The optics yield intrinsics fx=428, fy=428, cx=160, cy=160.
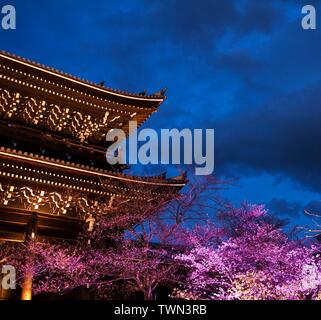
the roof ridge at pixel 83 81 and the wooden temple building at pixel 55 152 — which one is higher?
the roof ridge at pixel 83 81

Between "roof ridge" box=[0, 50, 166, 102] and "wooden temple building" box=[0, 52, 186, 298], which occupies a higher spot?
"roof ridge" box=[0, 50, 166, 102]

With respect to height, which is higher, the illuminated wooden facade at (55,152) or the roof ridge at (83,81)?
the roof ridge at (83,81)

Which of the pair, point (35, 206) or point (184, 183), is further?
point (184, 183)

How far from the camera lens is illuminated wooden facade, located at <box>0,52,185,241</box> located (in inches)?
Answer: 546

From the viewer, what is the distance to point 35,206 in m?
14.6

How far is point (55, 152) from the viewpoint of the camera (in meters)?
16.1

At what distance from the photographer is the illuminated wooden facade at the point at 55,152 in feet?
45.5

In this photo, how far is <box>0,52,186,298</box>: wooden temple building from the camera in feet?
45.5

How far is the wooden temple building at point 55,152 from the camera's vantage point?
1388cm

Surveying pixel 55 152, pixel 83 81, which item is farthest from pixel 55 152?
pixel 83 81

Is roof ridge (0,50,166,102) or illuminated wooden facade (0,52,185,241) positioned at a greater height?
roof ridge (0,50,166,102)
